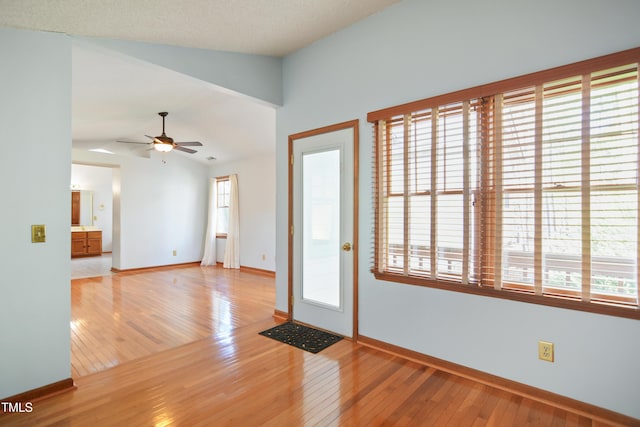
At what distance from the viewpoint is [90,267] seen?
Answer: 770 cm

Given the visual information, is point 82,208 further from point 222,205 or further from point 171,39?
point 171,39

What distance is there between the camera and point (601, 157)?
1.98 m

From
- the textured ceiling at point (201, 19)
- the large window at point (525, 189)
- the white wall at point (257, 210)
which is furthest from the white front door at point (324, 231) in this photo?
the white wall at point (257, 210)

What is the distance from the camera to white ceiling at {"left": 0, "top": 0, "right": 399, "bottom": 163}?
7.02ft

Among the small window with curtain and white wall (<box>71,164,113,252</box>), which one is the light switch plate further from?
white wall (<box>71,164,113,252</box>)

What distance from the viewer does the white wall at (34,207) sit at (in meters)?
2.09

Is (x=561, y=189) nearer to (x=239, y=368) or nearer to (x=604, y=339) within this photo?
(x=604, y=339)

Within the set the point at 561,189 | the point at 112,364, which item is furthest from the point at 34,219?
the point at 561,189

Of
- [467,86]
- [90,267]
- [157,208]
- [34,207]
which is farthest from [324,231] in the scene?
[90,267]

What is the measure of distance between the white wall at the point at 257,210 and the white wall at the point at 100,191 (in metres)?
5.60

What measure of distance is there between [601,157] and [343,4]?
2.27 m

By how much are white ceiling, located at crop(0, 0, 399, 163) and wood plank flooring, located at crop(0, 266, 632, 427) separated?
255 cm

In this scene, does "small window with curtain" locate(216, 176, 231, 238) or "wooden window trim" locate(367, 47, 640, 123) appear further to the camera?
"small window with curtain" locate(216, 176, 231, 238)

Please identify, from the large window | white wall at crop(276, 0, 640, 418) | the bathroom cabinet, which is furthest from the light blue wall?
the bathroom cabinet
